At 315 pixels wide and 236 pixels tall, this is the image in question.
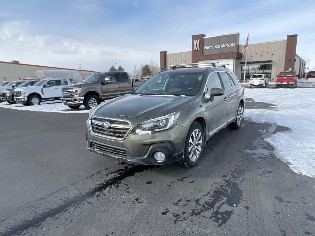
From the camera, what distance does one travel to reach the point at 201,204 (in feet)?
10.9

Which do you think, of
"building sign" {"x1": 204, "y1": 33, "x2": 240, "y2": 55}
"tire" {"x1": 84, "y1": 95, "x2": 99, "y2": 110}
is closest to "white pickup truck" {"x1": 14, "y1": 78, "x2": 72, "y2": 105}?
"tire" {"x1": 84, "y1": 95, "x2": 99, "y2": 110}

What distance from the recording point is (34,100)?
17.1 metres

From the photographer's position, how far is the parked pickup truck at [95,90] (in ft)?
41.8

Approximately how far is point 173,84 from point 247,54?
45.8m

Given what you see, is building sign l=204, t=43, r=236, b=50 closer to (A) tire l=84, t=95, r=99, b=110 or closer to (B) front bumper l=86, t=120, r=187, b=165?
(A) tire l=84, t=95, r=99, b=110

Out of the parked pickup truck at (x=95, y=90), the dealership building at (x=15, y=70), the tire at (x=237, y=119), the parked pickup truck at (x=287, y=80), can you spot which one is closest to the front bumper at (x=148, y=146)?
the tire at (x=237, y=119)

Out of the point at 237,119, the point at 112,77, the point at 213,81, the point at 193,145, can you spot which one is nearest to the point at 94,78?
the point at 112,77

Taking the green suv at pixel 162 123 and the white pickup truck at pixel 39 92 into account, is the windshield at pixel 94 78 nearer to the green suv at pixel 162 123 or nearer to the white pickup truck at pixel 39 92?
the white pickup truck at pixel 39 92

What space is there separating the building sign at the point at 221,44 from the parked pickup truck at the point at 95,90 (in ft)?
122

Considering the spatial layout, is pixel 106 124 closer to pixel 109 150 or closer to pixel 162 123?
pixel 109 150

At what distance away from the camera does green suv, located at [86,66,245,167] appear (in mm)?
3836

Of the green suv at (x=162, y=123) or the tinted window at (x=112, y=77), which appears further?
the tinted window at (x=112, y=77)

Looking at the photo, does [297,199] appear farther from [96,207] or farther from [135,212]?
[96,207]

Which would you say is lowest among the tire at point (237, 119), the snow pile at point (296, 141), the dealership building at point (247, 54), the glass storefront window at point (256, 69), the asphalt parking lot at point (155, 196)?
the asphalt parking lot at point (155, 196)
